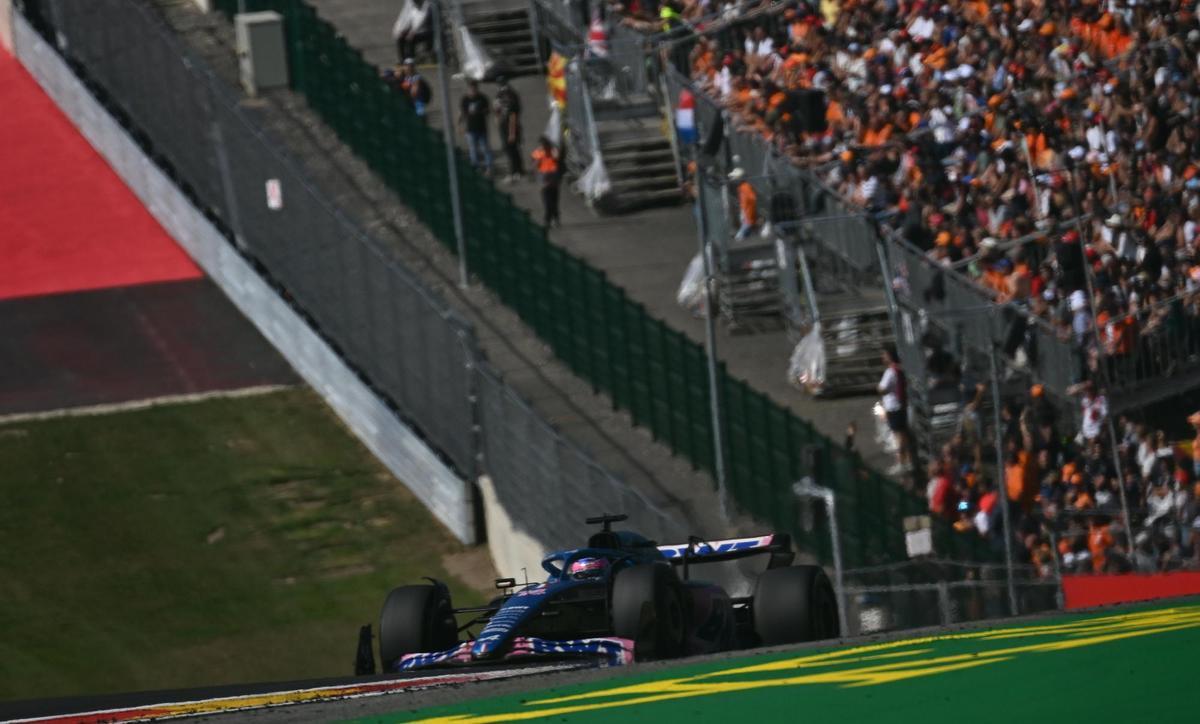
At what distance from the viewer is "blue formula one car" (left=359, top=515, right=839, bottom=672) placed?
14594 mm

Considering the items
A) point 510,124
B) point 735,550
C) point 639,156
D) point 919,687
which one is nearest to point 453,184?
point 510,124

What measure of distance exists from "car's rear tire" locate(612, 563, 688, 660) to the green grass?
9.79m

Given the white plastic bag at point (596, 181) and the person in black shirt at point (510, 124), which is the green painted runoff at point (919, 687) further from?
the person in black shirt at point (510, 124)

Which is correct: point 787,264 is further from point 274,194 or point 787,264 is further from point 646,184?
point 274,194

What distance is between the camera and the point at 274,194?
32062mm

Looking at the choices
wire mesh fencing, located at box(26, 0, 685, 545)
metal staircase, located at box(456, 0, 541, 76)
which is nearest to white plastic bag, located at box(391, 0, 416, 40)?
metal staircase, located at box(456, 0, 541, 76)

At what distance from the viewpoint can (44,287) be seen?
35219mm

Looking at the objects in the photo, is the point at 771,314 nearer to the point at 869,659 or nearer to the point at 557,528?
the point at 557,528

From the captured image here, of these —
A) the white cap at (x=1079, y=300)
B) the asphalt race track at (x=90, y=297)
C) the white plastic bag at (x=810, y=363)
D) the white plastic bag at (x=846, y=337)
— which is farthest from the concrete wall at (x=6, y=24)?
the white cap at (x=1079, y=300)

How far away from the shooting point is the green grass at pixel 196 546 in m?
24.6

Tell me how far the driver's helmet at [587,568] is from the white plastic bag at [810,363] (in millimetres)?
11758

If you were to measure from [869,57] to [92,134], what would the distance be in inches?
582

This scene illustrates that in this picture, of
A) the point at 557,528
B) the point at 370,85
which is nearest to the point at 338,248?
the point at 370,85

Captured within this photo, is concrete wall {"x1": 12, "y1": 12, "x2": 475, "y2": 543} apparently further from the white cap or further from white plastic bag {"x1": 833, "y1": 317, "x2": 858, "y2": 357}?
the white cap
